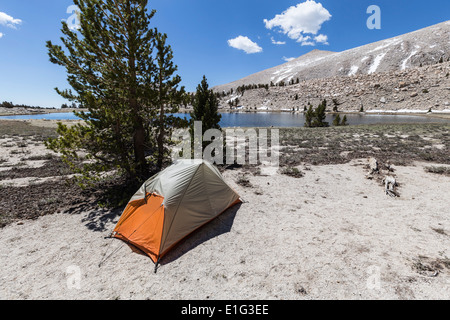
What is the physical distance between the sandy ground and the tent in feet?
1.22

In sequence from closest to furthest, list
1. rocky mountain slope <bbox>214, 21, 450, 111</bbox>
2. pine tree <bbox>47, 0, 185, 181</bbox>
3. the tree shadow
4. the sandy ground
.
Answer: the sandy ground → the tree shadow → pine tree <bbox>47, 0, 185, 181</bbox> → rocky mountain slope <bbox>214, 21, 450, 111</bbox>

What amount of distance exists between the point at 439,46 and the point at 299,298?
288759 mm

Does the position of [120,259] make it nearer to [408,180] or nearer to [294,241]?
[294,241]

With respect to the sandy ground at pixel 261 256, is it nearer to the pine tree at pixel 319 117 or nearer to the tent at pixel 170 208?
the tent at pixel 170 208

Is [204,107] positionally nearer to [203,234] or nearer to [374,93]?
[203,234]

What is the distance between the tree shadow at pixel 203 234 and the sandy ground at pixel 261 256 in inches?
1.7

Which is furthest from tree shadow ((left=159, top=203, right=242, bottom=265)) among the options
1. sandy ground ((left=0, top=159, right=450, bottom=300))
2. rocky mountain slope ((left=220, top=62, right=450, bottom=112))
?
rocky mountain slope ((left=220, top=62, right=450, bottom=112))

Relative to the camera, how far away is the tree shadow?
5.82 m

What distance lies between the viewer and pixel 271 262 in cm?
543

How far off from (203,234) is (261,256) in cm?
216

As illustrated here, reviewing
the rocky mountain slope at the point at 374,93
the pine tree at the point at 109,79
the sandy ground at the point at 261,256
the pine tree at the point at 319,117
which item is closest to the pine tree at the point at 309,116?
the pine tree at the point at 319,117

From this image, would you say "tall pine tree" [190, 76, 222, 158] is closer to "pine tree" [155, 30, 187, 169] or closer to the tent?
"pine tree" [155, 30, 187, 169]

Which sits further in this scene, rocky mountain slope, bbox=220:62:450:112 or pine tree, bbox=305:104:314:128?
rocky mountain slope, bbox=220:62:450:112
